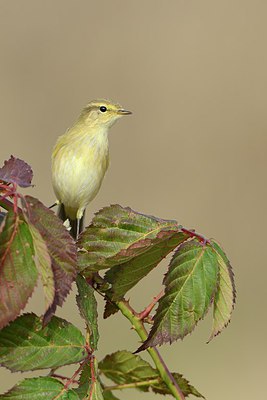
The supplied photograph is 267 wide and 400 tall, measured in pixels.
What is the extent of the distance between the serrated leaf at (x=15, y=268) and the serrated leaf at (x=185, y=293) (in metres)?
0.25

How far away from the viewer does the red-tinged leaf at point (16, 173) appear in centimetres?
115

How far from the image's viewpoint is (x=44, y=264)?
106 cm

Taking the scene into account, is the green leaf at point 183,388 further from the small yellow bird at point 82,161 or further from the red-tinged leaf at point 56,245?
the small yellow bird at point 82,161

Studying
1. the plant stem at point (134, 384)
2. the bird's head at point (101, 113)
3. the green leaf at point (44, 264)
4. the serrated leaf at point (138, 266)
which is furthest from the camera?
the bird's head at point (101, 113)

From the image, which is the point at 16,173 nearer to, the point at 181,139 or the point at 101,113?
the point at 101,113

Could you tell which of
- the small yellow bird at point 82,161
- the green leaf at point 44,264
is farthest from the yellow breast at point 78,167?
the green leaf at point 44,264

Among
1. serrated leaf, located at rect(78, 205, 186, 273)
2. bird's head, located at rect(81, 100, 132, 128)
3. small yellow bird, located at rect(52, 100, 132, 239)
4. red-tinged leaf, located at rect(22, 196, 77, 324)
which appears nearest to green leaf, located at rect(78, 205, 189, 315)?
serrated leaf, located at rect(78, 205, 186, 273)

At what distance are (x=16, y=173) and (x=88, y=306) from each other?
242mm

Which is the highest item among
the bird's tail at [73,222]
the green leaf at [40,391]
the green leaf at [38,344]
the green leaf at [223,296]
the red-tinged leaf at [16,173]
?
the bird's tail at [73,222]

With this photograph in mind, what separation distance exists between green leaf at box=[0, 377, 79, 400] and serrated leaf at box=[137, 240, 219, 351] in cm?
14

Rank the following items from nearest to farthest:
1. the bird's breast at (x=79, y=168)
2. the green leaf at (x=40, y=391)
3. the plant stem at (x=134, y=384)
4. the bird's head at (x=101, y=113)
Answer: the green leaf at (x=40, y=391), the plant stem at (x=134, y=384), the bird's breast at (x=79, y=168), the bird's head at (x=101, y=113)

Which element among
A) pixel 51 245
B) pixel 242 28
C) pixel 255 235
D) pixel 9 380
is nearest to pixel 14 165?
pixel 51 245

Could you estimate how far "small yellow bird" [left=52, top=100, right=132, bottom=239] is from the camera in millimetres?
2896

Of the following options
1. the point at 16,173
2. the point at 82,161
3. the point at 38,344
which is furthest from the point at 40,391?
the point at 82,161
